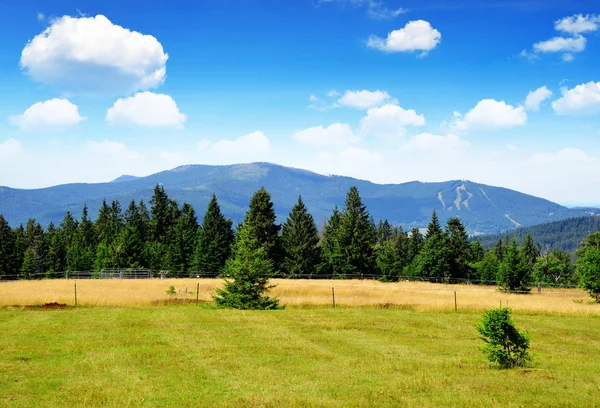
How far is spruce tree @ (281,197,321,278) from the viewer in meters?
79.2

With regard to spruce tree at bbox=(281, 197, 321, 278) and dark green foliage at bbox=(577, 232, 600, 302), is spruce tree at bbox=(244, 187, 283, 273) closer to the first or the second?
spruce tree at bbox=(281, 197, 321, 278)

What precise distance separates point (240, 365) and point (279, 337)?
18.6ft

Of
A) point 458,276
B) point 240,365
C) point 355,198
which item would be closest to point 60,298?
point 240,365

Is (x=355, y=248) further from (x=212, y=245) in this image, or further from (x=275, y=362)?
(x=275, y=362)

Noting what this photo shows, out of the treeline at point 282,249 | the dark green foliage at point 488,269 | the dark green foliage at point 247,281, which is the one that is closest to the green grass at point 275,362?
the dark green foliage at point 247,281

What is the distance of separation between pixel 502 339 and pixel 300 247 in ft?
203

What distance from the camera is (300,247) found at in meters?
79.0

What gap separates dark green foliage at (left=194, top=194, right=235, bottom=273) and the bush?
7044 cm

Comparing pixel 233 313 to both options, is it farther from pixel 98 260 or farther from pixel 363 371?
pixel 98 260

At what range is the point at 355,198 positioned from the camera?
3312 inches

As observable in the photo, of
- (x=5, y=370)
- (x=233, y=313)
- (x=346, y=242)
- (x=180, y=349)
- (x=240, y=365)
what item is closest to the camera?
(x=5, y=370)

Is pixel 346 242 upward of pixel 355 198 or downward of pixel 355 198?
downward

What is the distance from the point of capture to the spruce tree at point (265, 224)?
2968 inches

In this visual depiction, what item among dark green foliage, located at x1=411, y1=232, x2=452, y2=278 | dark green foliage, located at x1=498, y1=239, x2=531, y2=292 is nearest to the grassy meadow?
dark green foliage, located at x1=498, y1=239, x2=531, y2=292
